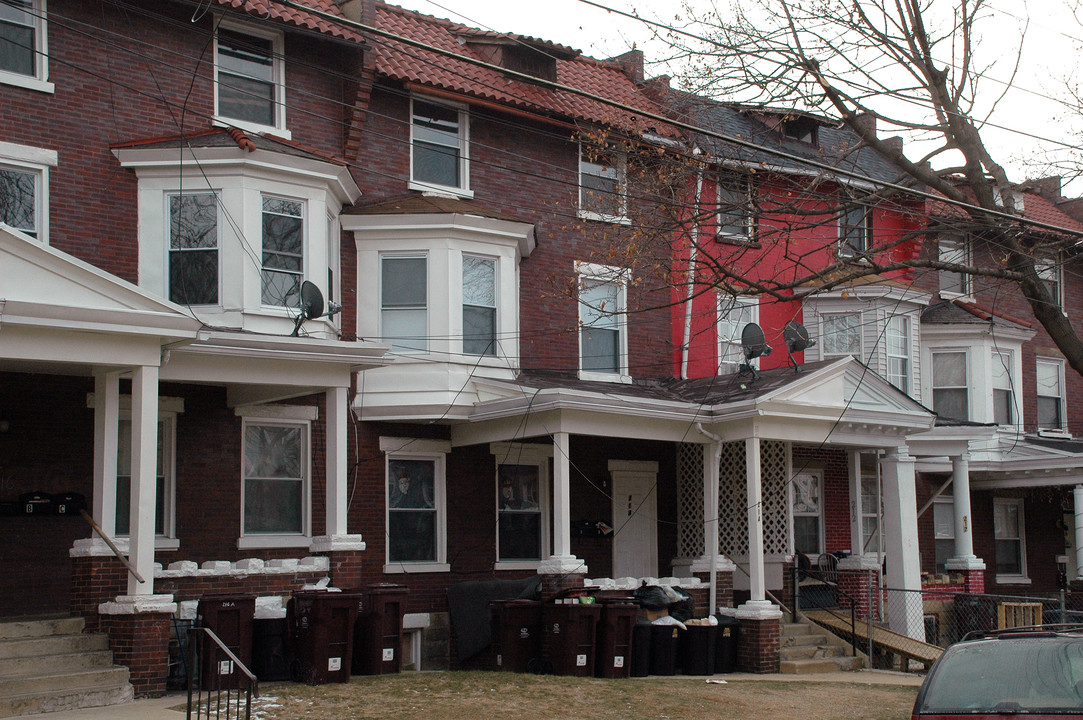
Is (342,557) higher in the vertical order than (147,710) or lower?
higher

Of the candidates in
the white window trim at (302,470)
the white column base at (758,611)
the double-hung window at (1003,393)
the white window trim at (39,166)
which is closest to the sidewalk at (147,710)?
the white column base at (758,611)

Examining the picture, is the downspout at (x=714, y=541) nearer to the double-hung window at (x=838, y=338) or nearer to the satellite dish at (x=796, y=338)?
the satellite dish at (x=796, y=338)

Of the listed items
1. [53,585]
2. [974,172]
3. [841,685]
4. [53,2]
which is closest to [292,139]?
[53,2]

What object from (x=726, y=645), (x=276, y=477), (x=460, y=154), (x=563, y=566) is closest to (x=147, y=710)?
(x=276, y=477)

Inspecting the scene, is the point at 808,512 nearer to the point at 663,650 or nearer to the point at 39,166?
the point at 663,650

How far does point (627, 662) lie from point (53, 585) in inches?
282

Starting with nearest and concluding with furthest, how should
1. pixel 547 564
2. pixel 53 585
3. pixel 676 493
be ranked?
pixel 53 585
pixel 547 564
pixel 676 493

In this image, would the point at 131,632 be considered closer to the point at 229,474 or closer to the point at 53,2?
the point at 229,474

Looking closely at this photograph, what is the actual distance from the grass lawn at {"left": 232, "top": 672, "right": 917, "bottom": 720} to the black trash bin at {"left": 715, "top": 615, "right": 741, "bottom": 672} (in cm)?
183

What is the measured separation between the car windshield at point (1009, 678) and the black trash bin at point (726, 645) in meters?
8.83

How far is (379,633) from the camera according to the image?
1363 cm

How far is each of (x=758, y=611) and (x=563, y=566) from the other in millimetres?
3089

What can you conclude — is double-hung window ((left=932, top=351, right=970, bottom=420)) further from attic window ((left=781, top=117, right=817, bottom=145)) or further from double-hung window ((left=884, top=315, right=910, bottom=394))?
attic window ((left=781, top=117, right=817, bottom=145))

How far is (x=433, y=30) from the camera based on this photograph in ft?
67.9
